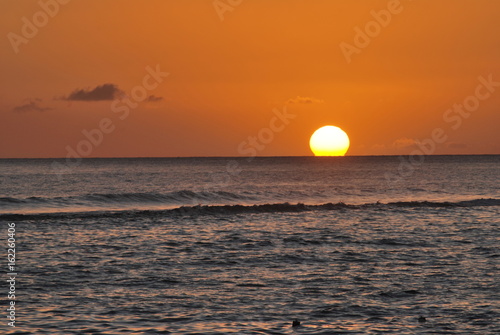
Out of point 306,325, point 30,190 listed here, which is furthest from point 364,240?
point 30,190

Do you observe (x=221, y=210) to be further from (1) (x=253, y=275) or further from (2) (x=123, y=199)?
(1) (x=253, y=275)

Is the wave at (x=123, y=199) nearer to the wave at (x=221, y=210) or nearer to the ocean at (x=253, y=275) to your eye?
the wave at (x=221, y=210)

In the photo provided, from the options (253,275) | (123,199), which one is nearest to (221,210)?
(123,199)

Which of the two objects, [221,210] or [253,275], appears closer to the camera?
[253,275]

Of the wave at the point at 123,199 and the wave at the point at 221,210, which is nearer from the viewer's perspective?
the wave at the point at 221,210

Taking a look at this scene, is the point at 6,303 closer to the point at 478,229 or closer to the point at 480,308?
the point at 480,308

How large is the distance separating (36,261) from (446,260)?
18.0 meters

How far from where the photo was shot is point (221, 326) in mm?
17844

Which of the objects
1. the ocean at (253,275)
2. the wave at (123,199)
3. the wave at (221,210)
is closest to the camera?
the ocean at (253,275)

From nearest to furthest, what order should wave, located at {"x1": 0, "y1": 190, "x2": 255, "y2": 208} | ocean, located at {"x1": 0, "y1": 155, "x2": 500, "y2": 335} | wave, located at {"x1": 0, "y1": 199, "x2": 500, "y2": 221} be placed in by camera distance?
ocean, located at {"x1": 0, "y1": 155, "x2": 500, "y2": 335} < wave, located at {"x1": 0, "y1": 199, "x2": 500, "y2": 221} < wave, located at {"x1": 0, "y1": 190, "x2": 255, "y2": 208}

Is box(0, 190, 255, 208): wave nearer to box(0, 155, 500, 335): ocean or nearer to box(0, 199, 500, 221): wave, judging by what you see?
box(0, 199, 500, 221): wave

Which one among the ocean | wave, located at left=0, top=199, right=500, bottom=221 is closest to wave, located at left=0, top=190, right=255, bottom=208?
wave, located at left=0, top=199, right=500, bottom=221

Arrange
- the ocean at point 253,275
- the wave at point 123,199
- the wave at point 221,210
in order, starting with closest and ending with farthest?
the ocean at point 253,275 → the wave at point 221,210 → the wave at point 123,199

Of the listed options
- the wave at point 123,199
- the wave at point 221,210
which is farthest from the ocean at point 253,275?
the wave at point 123,199
